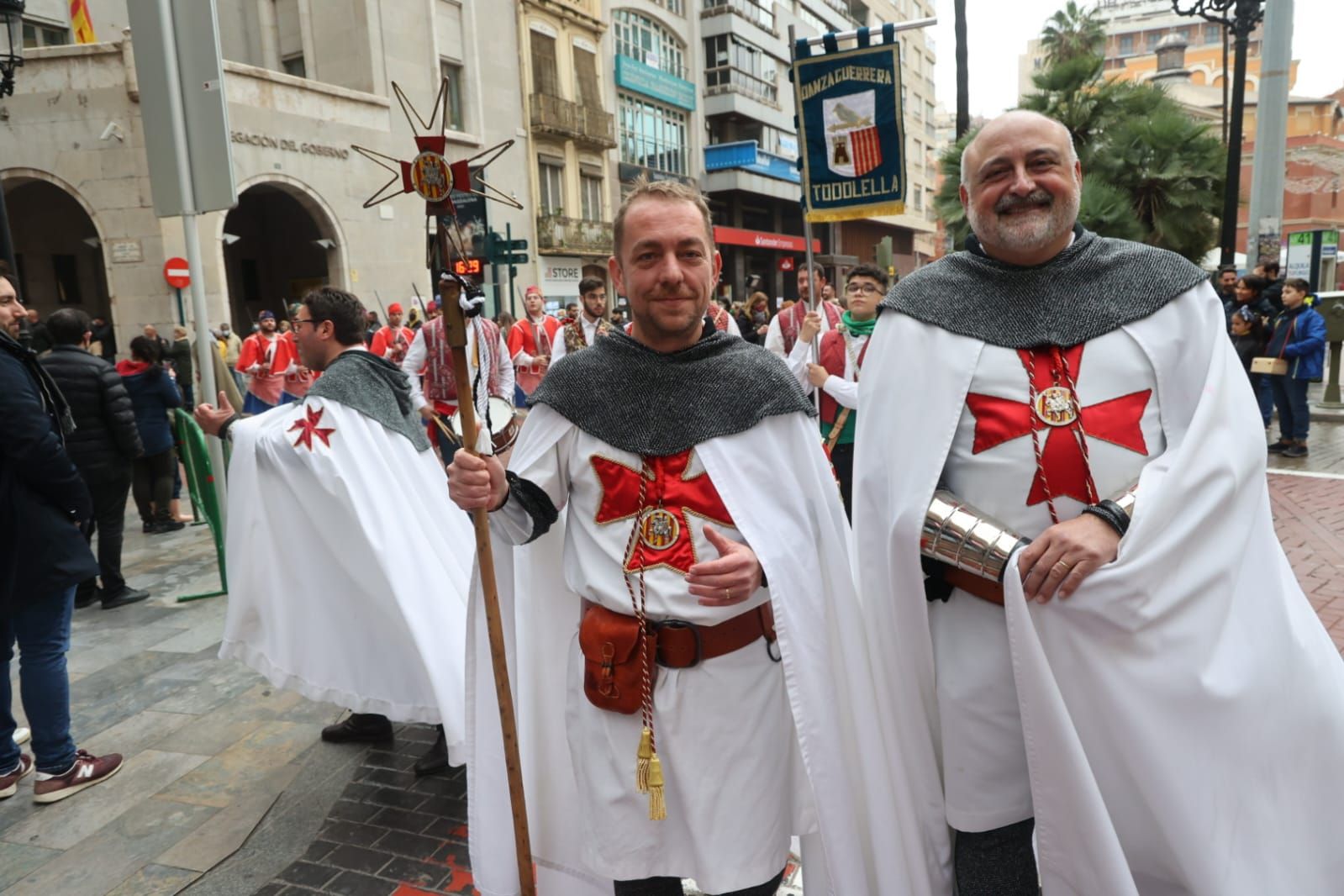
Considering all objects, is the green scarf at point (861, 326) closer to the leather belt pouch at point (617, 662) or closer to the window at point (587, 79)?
the leather belt pouch at point (617, 662)

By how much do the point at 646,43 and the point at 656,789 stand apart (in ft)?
115

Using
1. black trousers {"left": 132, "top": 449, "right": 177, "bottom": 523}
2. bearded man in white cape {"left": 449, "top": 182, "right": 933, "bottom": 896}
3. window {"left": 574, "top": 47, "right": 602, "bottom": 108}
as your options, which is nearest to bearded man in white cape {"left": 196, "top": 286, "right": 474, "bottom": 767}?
bearded man in white cape {"left": 449, "top": 182, "right": 933, "bottom": 896}

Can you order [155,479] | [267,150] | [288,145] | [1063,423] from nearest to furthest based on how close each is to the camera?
[1063,423], [155,479], [267,150], [288,145]

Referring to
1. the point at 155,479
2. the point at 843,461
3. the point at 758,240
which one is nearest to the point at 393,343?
the point at 155,479

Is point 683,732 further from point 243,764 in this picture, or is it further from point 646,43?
point 646,43

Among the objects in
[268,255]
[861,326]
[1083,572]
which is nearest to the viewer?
[1083,572]

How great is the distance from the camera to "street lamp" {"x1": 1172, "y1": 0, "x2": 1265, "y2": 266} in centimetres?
1180

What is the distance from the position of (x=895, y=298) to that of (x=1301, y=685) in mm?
1278

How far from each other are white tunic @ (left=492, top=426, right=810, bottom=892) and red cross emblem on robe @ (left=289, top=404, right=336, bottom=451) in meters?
1.70

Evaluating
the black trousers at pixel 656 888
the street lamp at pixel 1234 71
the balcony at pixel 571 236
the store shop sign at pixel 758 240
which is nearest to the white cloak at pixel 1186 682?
the black trousers at pixel 656 888

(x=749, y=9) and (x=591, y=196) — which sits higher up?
(x=749, y=9)

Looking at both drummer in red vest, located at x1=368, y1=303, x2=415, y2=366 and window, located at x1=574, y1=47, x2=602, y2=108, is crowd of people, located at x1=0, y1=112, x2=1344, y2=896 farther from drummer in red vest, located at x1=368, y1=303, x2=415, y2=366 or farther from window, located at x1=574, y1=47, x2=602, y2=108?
window, located at x1=574, y1=47, x2=602, y2=108

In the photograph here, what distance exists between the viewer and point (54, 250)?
20266mm

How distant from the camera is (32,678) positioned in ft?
11.7
